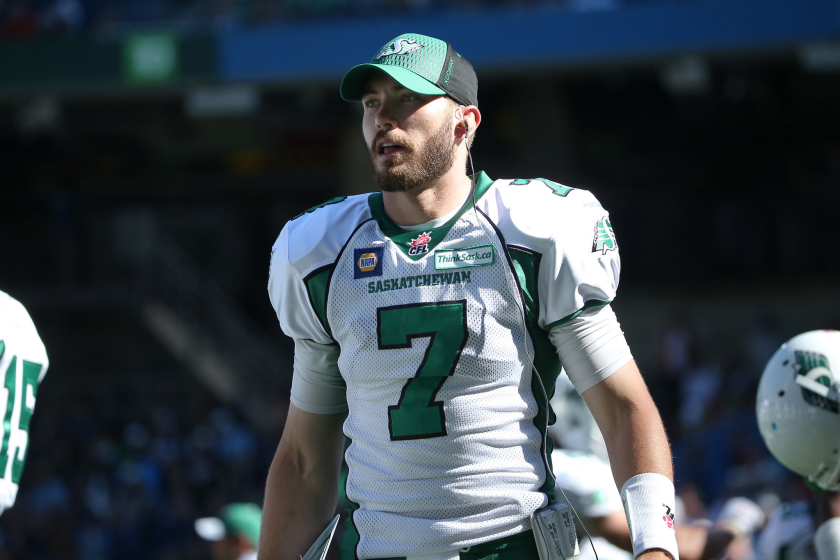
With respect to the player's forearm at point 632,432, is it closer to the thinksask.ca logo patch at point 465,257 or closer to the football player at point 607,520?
the thinksask.ca logo patch at point 465,257

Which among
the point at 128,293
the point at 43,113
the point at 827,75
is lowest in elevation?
the point at 128,293

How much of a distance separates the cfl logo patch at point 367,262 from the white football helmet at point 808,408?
5.26 feet

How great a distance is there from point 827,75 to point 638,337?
472 cm

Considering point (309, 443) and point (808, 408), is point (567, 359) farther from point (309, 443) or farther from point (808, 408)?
point (808, 408)

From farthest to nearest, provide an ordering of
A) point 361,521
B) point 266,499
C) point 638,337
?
point 638,337 < point 266,499 < point 361,521

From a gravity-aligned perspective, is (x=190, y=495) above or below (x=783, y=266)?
below

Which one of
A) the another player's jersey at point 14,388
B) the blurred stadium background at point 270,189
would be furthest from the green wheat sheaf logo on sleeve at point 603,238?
the blurred stadium background at point 270,189

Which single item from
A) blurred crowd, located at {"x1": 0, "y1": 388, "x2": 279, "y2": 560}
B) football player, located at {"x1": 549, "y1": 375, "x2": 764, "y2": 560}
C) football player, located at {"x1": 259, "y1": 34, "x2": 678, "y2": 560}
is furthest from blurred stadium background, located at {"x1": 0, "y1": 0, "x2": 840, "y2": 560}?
football player, located at {"x1": 259, "y1": 34, "x2": 678, "y2": 560}

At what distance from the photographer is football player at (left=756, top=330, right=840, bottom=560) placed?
324 cm

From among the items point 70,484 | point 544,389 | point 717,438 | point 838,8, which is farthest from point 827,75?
point 544,389

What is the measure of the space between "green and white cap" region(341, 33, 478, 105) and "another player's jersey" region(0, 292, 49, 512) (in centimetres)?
113

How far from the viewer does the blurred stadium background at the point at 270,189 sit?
12242 millimetres

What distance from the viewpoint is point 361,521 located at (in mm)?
2463

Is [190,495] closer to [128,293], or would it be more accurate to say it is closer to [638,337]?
[128,293]
